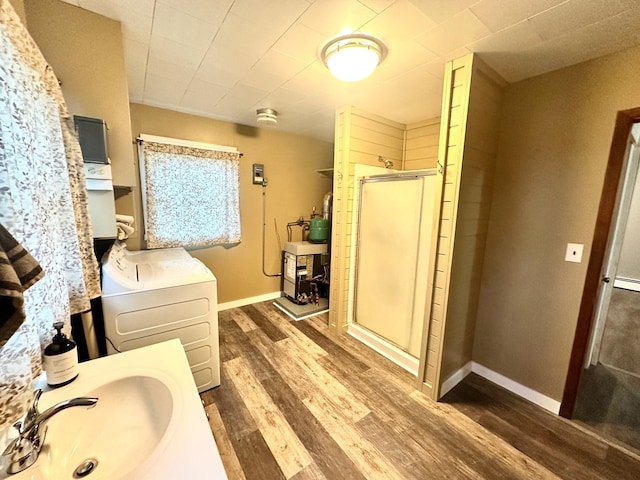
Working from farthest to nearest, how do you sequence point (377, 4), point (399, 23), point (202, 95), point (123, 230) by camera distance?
point (202, 95), point (123, 230), point (399, 23), point (377, 4)

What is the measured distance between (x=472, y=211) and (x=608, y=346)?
2.31 metres

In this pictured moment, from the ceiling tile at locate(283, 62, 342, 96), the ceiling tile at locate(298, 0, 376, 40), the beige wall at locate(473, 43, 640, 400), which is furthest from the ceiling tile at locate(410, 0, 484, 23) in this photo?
the beige wall at locate(473, 43, 640, 400)

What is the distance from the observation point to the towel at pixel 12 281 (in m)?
0.46

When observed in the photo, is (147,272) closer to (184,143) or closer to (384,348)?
(184,143)

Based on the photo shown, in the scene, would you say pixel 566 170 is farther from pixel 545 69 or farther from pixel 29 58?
pixel 29 58

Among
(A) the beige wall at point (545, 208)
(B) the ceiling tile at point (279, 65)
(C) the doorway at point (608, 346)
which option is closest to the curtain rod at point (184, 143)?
(B) the ceiling tile at point (279, 65)

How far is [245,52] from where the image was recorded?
1594 mm

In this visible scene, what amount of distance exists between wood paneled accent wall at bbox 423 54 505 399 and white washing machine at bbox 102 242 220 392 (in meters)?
1.62

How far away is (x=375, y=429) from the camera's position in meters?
1.61

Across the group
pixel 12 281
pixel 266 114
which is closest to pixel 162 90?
pixel 266 114

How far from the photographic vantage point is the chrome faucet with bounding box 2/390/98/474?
0.65m

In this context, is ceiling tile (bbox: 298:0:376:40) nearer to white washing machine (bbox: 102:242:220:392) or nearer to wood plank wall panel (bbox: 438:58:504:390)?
wood plank wall panel (bbox: 438:58:504:390)

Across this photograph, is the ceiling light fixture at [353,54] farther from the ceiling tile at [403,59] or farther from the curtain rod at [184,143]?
the curtain rod at [184,143]

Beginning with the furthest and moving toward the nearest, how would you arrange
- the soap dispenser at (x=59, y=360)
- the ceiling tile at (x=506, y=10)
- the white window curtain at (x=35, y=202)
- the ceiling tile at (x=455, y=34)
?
the ceiling tile at (x=455, y=34) → the ceiling tile at (x=506, y=10) → the soap dispenser at (x=59, y=360) → the white window curtain at (x=35, y=202)
